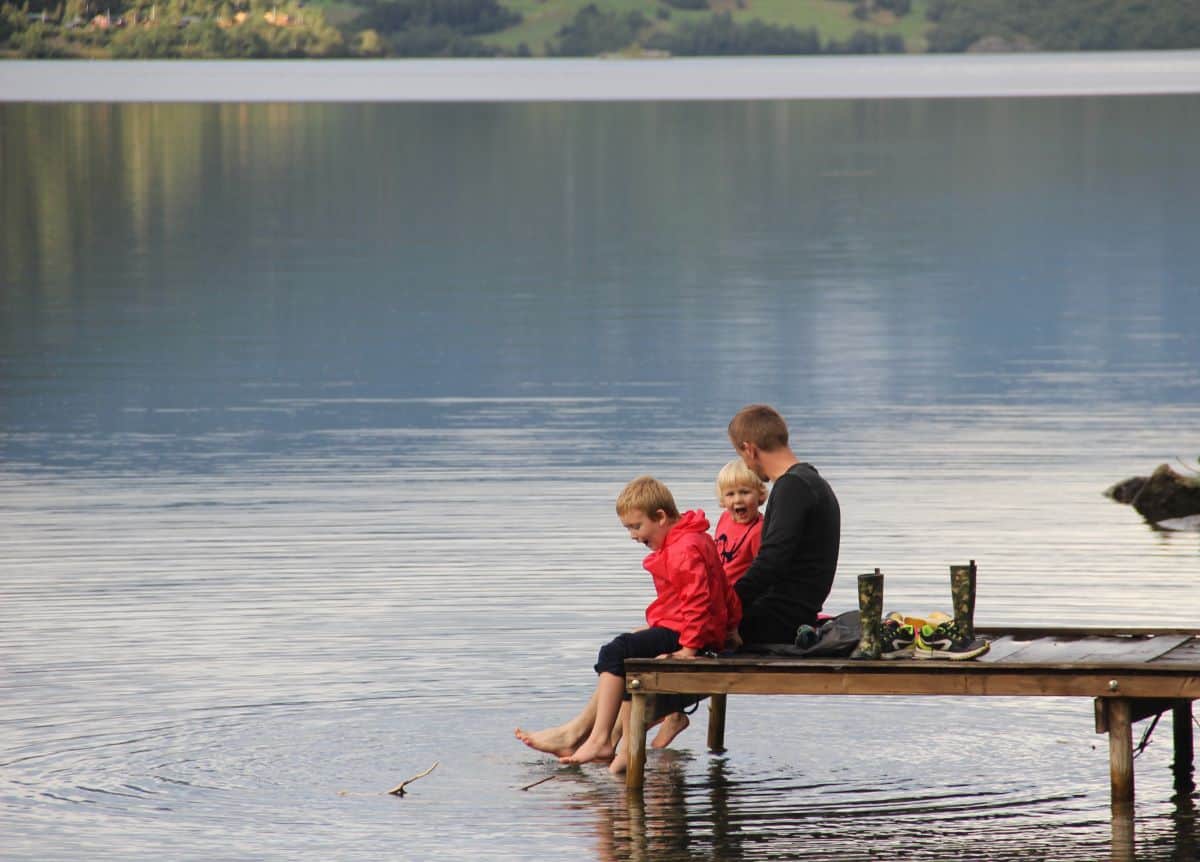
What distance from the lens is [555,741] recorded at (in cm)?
935

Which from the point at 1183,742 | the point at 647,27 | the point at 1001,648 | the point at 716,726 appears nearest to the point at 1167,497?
the point at 1183,742

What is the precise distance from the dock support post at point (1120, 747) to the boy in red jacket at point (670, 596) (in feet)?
4.49

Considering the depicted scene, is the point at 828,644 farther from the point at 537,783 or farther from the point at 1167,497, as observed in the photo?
the point at 1167,497

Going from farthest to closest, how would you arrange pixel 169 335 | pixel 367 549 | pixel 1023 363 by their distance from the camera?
pixel 169 335
pixel 1023 363
pixel 367 549

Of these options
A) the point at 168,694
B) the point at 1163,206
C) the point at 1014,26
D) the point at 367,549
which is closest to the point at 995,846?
the point at 168,694

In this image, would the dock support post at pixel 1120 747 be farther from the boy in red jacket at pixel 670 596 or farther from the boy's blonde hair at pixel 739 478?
the boy's blonde hair at pixel 739 478

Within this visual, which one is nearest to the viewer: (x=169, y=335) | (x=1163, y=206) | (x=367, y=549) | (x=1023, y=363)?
(x=367, y=549)

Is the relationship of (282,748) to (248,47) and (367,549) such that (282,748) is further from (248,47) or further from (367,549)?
(248,47)

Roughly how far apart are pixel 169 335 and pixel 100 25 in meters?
131

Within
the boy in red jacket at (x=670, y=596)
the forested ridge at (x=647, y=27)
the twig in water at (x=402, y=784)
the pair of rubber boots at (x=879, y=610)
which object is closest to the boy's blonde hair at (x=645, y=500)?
the boy in red jacket at (x=670, y=596)

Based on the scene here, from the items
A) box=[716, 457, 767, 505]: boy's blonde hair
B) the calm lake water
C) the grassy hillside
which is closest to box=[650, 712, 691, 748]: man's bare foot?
the calm lake water

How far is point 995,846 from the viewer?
8.21 meters

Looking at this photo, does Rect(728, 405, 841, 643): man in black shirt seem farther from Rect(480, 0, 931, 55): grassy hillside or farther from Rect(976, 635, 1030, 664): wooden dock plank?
Rect(480, 0, 931, 55): grassy hillside

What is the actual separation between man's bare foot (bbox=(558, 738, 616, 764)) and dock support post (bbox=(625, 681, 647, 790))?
1.03ft
